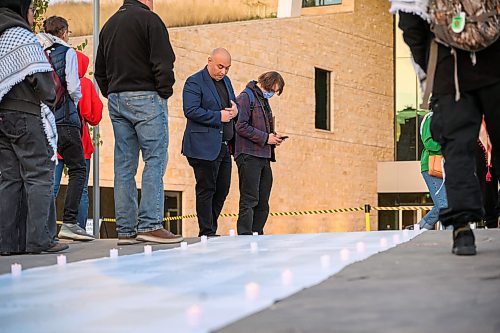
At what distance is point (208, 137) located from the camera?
791cm

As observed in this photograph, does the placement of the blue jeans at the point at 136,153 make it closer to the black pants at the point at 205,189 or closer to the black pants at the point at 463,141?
the black pants at the point at 205,189

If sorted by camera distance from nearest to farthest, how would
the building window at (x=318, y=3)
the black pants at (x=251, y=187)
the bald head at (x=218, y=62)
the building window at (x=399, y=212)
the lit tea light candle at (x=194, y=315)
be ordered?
the lit tea light candle at (x=194, y=315)
the bald head at (x=218, y=62)
the black pants at (x=251, y=187)
the building window at (x=318, y=3)
the building window at (x=399, y=212)

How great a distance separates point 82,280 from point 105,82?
125 inches

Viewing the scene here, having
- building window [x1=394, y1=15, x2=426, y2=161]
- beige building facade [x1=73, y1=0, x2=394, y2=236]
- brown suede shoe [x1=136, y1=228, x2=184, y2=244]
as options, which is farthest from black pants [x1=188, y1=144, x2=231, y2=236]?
building window [x1=394, y1=15, x2=426, y2=161]

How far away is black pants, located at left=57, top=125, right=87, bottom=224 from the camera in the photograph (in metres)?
7.62

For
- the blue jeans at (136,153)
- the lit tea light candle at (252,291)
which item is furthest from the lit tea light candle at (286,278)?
the blue jeans at (136,153)

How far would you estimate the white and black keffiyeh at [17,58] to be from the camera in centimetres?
577

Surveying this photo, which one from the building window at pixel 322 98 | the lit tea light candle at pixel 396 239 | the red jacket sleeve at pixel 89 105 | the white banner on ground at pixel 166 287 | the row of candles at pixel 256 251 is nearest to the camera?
the white banner on ground at pixel 166 287

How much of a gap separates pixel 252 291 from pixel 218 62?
16.7ft

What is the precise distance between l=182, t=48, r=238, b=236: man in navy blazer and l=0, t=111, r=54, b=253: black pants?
202 centimetres

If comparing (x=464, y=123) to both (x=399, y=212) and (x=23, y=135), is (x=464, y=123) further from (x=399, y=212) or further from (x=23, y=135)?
(x=399, y=212)

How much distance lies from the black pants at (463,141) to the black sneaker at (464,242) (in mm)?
49

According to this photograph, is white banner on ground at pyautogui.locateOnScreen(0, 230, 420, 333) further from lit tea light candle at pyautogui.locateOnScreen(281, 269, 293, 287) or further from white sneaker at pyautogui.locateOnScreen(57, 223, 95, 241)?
white sneaker at pyautogui.locateOnScreen(57, 223, 95, 241)

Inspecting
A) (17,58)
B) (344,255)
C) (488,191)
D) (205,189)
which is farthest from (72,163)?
(344,255)
